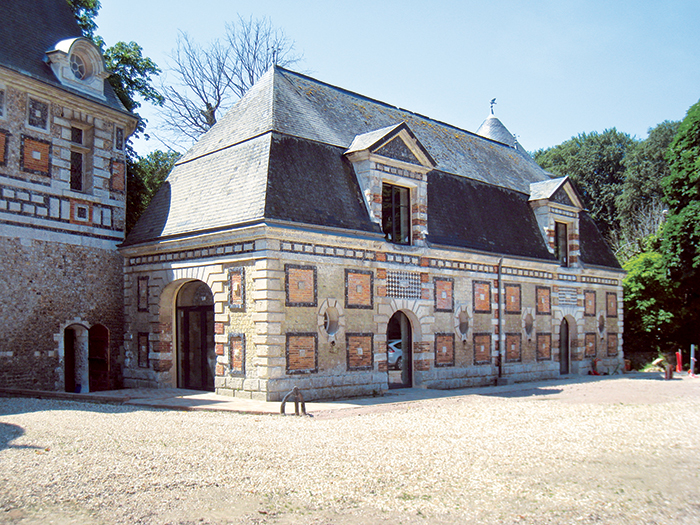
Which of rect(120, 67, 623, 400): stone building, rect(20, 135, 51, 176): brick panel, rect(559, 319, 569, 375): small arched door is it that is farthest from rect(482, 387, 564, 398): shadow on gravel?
rect(20, 135, 51, 176): brick panel

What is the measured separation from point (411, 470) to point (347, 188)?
986 cm

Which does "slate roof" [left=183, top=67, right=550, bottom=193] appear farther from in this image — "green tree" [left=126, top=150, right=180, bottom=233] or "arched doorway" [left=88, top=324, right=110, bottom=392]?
"arched doorway" [left=88, top=324, right=110, bottom=392]

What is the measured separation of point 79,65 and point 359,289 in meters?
9.41

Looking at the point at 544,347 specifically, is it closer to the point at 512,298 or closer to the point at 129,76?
the point at 512,298

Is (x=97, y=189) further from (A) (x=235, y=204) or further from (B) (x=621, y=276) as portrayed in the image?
(B) (x=621, y=276)

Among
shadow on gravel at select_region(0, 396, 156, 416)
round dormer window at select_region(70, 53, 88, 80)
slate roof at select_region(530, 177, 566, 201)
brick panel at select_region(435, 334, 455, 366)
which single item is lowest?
shadow on gravel at select_region(0, 396, 156, 416)

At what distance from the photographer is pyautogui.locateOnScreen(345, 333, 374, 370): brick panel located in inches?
590

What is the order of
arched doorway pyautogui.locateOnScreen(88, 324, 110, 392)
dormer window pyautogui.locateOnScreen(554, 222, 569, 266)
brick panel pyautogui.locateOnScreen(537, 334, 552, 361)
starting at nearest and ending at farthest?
arched doorway pyautogui.locateOnScreen(88, 324, 110, 392) < brick panel pyautogui.locateOnScreen(537, 334, 552, 361) < dormer window pyautogui.locateOnScreen(554, 222, 569, 266)

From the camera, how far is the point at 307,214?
14.4 meters

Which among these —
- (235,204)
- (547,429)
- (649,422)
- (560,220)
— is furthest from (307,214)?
(560,220)

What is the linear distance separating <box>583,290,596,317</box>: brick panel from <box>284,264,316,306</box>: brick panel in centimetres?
1346

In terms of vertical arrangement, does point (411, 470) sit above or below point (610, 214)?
below

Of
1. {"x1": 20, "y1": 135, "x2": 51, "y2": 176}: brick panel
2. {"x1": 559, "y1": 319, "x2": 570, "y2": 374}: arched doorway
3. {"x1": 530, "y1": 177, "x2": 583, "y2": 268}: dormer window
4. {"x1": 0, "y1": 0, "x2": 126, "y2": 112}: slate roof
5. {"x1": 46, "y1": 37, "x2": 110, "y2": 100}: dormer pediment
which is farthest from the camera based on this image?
{"x1": 559, "y1": 319, "x2": 570, "y2": 374}: arched doorway

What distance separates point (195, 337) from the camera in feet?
53.2
